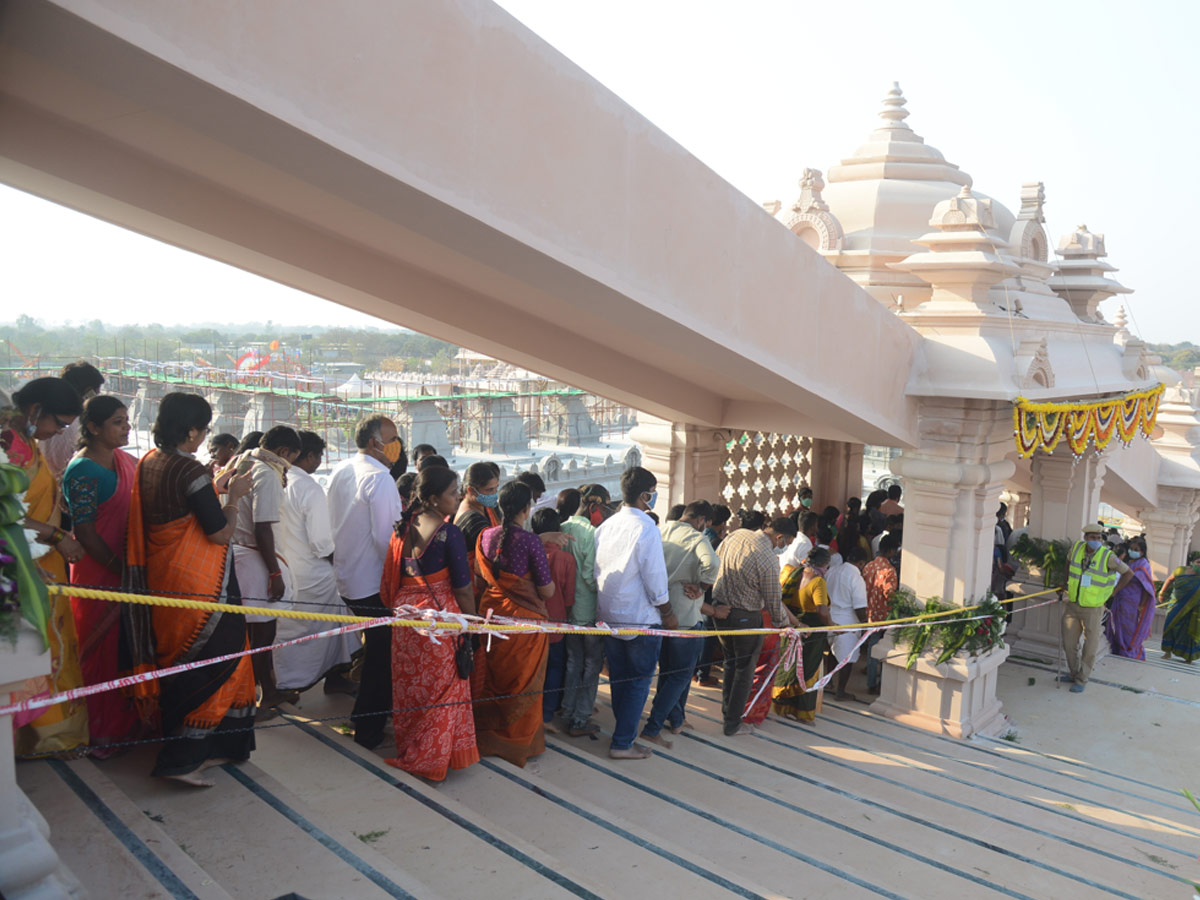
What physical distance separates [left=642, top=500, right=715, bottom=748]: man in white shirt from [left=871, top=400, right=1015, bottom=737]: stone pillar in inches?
78.7

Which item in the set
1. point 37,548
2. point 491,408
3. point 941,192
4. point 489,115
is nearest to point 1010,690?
point 941,192

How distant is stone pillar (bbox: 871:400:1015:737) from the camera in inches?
239

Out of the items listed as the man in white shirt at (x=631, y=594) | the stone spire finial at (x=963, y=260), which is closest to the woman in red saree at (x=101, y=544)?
the man in white shirt at (x=631, y=594)

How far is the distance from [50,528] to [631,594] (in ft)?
8.52

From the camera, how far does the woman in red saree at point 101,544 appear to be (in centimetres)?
335

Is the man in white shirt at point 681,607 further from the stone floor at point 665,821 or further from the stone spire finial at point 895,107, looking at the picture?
the stone spire finial at point 895,107

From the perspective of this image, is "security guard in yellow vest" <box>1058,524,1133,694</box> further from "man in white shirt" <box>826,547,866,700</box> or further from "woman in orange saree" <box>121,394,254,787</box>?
"woman in orange saree" <box>121,394,254,787</box>

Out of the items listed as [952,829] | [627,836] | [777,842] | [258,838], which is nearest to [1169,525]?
[952,829]

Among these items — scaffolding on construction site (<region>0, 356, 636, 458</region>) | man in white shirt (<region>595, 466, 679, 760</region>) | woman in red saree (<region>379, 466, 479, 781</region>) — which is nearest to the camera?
woman in red saree (<region>379, 466, 479, 781</region>)

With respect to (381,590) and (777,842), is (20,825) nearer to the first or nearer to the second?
(381,590)

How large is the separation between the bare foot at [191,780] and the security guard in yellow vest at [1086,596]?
7.02 m

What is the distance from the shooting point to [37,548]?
8.13ft

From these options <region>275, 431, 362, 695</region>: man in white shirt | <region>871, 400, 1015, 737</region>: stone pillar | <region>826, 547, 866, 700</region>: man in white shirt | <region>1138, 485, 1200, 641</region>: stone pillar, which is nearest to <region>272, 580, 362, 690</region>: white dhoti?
<region>275, 431, 362, 695</region>: man in white shirt

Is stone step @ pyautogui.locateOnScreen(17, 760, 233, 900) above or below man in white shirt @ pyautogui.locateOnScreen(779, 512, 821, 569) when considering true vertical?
below
